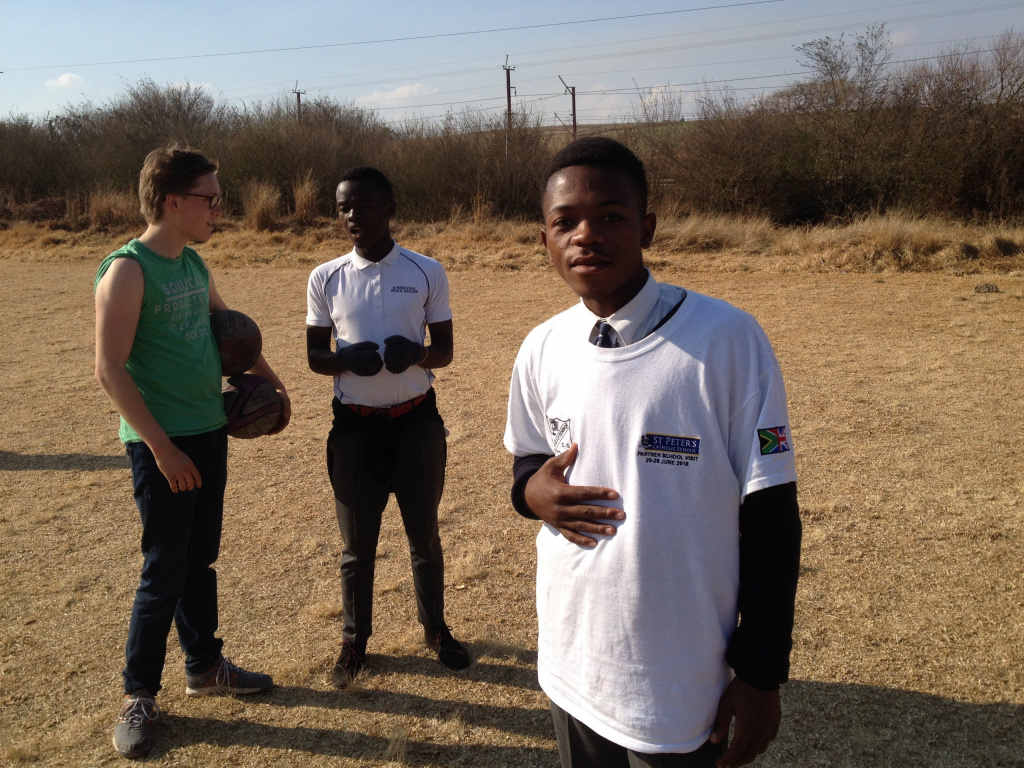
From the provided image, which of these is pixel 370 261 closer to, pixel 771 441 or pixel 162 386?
pixel 162 386

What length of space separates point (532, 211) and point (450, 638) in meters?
20.5

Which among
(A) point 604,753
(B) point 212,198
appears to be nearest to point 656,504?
(A) point 604,753

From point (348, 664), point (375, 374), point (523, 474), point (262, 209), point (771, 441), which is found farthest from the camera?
point (262, 209)

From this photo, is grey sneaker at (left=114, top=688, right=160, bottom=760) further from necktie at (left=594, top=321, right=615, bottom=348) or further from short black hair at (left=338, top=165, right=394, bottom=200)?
necktie at (left=594, top=321, right=615, bottom=348)

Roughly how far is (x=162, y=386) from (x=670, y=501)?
2.16 m

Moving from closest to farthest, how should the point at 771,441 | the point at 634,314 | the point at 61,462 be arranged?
the point at 771,441
the point at 634,314
the point at 61,462

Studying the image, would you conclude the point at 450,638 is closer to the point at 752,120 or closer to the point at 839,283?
the point at 839,283

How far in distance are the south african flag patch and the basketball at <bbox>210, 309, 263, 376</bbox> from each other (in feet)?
7.79

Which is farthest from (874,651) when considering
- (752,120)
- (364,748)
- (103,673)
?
(752,120)

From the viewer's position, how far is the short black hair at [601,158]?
5.24 feet

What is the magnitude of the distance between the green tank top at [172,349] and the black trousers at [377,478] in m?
0.53

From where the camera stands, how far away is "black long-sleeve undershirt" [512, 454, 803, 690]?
4.76ft

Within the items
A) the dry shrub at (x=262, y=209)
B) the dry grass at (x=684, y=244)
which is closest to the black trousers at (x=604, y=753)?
the dry grass at (x=684, y=244)

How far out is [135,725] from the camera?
9.62 feet
